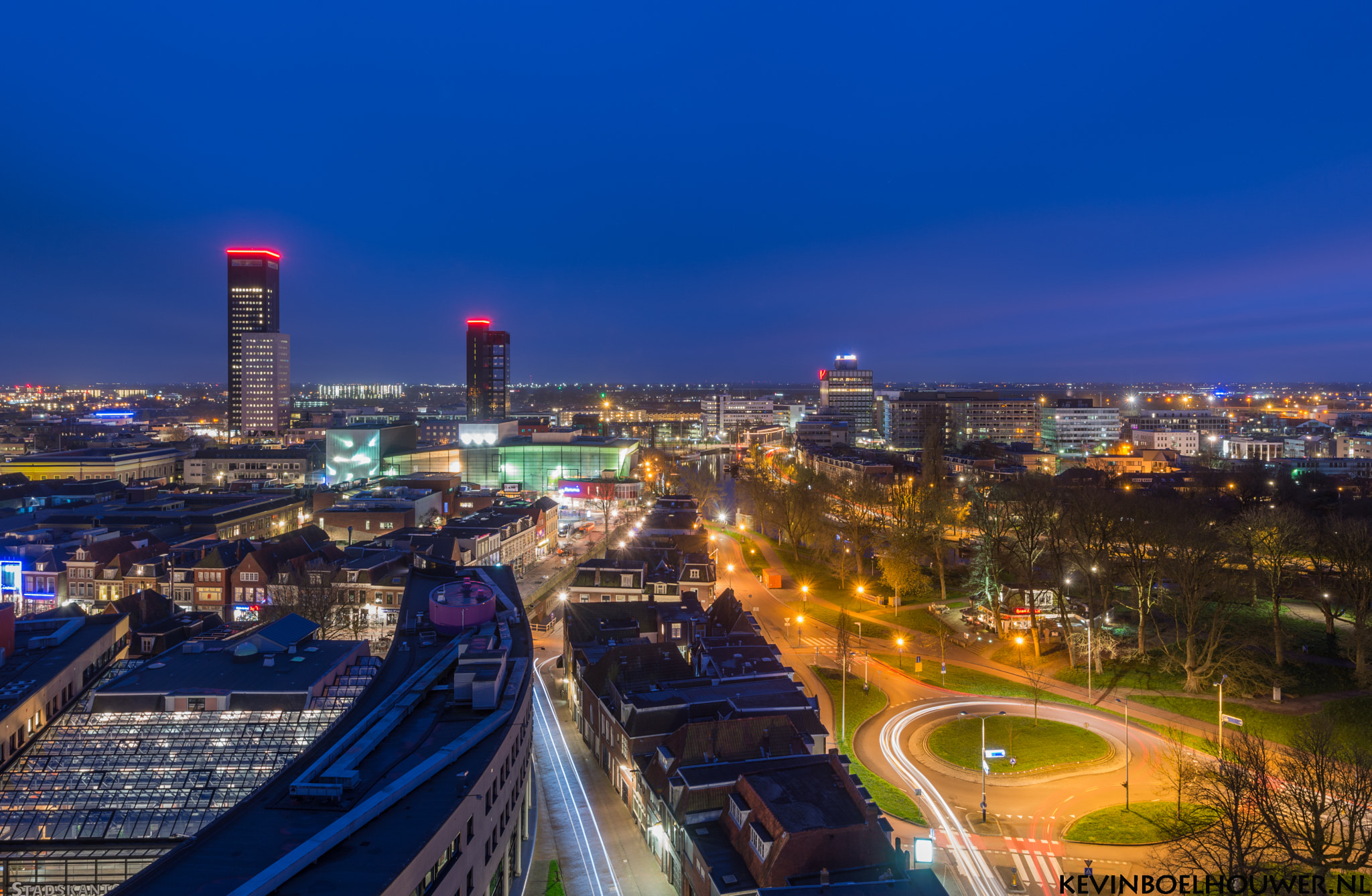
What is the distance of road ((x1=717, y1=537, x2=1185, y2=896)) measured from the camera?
60.1ft

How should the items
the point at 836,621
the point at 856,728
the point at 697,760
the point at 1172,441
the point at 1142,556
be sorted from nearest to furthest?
1. the point at 697,760
2. the point at 856,728
3. the point at 1142,556
4. the point at 836,621
5. the point at 1172,441

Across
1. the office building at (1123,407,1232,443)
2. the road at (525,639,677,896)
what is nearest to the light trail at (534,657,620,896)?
the road at (525,639,677,896)

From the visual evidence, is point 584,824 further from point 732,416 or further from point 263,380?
point 732,416

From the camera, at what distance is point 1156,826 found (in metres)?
19.6

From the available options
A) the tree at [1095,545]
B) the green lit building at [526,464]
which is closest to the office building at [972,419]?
the green lit building at [526,464]

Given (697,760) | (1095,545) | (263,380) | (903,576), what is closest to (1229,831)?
(697,760)

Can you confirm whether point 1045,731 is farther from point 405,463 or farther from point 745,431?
point 745,431

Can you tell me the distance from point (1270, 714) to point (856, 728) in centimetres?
1474

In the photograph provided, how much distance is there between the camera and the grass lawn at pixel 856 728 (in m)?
20.9

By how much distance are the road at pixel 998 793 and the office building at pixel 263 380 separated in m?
125

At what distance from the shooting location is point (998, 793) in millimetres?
21812

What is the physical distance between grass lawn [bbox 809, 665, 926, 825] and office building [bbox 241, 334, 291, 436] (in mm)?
123284

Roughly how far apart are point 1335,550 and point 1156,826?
2189 centimetres

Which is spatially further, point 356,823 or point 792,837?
point 792,837
